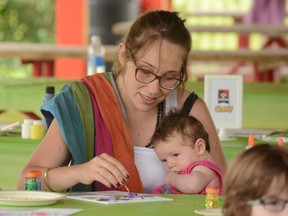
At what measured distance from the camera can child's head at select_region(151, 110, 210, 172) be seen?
10.3ft

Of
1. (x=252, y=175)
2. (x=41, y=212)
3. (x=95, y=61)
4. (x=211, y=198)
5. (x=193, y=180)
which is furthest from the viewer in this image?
(x=95, y=61)

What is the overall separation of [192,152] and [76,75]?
9375mm

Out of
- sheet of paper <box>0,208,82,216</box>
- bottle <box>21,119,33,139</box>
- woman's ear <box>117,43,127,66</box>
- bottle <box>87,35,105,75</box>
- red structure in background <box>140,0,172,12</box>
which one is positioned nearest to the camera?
sheet of paper <box>0,208,82,216</box>

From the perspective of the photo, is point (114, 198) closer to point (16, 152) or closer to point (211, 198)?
point (211, 198)

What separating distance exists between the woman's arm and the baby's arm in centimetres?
34

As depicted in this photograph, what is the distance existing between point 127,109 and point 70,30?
954 centimetres

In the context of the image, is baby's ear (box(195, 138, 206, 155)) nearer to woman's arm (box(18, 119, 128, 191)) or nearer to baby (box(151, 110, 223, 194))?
baby (box(151, 110, 223, 194))

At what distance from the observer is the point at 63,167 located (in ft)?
9.72

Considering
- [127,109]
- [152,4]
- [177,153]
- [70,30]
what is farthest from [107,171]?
[152,4]

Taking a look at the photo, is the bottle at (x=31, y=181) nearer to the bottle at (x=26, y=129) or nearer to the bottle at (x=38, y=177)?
the bottle at (x=38, y=177)

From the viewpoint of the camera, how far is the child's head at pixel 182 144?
3.14 m

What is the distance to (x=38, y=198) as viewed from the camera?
2637mm

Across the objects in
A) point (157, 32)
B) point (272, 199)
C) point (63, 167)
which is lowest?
point (63, 167)

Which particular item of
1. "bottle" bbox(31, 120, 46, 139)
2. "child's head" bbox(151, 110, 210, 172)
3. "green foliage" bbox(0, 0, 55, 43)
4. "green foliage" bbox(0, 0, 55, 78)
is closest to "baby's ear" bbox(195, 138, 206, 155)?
"child's head" bbox(151, 110, 210, 172)
